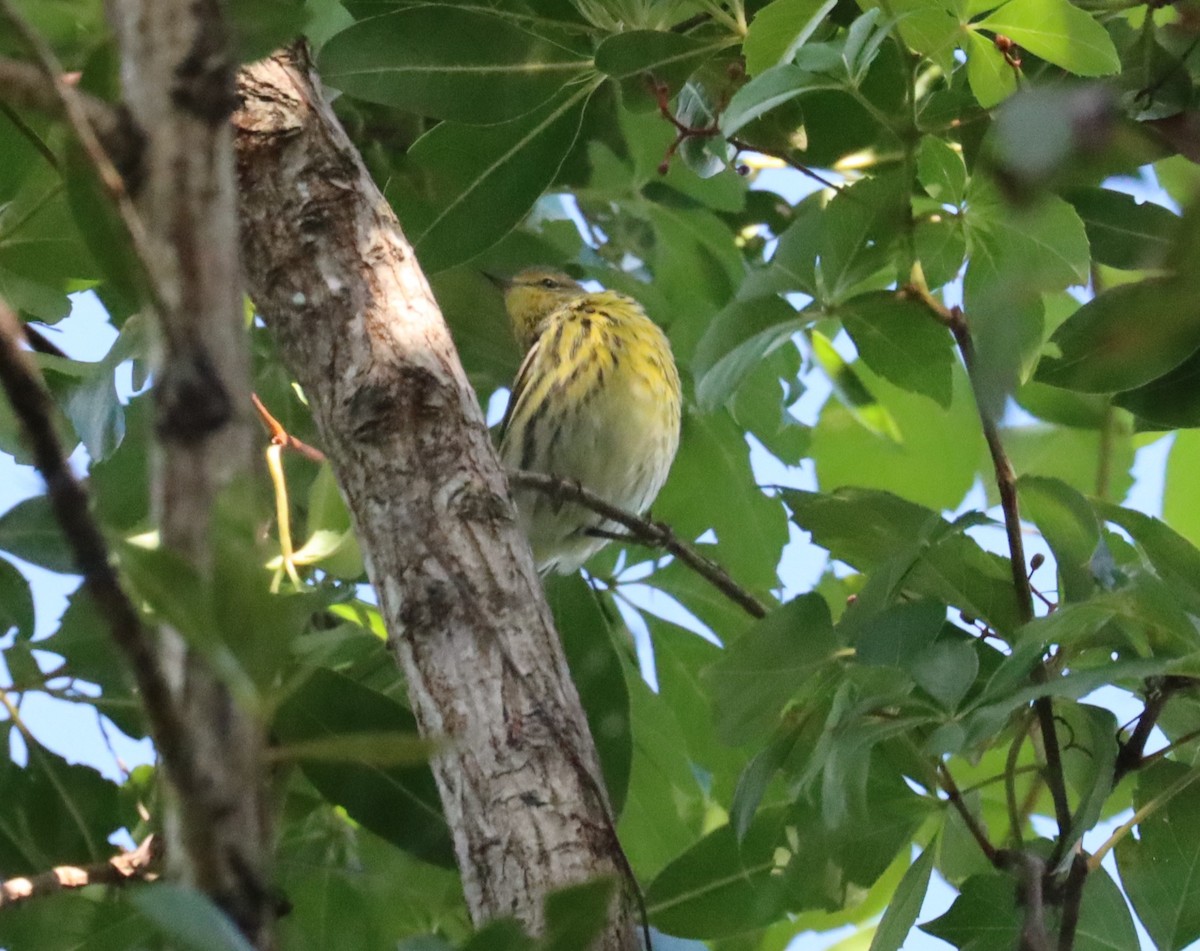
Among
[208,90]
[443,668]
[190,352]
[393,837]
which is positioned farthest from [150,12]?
[393,837]

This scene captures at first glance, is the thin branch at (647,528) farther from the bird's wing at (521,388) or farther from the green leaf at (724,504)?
the bird's wing at (521,388)

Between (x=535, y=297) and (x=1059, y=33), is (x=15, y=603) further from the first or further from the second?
(x=535, y=297)

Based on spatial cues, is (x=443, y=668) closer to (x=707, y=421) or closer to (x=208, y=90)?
(x=208, y=90)

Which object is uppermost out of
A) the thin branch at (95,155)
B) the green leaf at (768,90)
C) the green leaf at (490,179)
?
the green leaf at (490,179)

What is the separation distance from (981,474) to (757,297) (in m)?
1.18

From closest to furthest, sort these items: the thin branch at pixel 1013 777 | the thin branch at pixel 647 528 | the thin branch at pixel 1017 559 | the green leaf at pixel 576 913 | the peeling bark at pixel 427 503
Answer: the green leaf at pixel 576 913 → the peeling bark at pixel 427 503 → the thin branch at pixel 1017 559 → the thin branch at pixel 1013 777 → the thin branch at pixel 647 528

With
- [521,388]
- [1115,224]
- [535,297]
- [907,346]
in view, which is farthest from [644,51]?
[535,297]

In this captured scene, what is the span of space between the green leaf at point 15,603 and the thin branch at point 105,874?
35 cm

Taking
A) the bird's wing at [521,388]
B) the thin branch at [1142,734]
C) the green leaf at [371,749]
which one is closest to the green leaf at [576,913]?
the green leaf at [371,749]

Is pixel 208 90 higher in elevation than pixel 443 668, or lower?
higher

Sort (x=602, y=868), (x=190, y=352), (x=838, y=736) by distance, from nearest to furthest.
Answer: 1. (x=190, y=352)
2. (x=602, y=868)
3. (x=838, y=736)

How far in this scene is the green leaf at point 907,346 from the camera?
202 centimetres

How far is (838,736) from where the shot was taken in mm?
1517

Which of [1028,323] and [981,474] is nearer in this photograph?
[1028,323]
